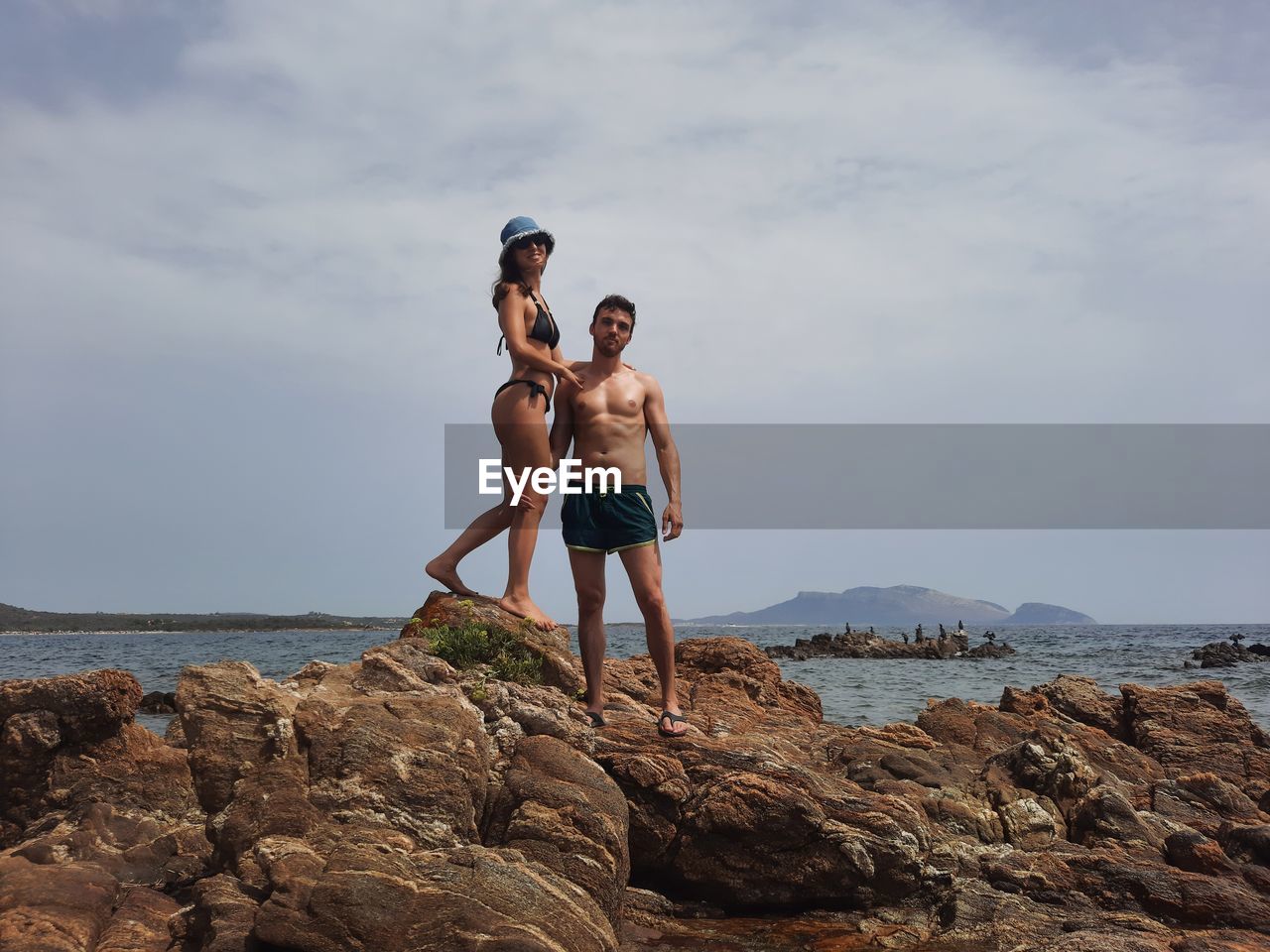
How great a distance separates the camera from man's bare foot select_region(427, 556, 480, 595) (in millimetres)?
9250

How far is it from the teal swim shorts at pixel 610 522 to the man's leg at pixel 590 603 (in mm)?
100

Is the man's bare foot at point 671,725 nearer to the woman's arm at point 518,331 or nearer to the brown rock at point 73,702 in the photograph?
the woman's arm at point 518,331

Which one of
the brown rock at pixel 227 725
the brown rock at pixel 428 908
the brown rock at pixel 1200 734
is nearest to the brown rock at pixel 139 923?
the brown rock at pixel 227 725

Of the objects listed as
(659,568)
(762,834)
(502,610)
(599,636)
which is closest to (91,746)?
(502,610)

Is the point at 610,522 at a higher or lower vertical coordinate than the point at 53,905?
higher

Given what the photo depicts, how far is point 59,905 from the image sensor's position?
17.8ft

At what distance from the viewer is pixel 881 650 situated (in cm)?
5756

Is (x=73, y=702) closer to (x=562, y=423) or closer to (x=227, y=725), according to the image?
(x=227, y=725)

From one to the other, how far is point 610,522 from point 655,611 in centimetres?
79

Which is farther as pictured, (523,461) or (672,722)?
(523,461)

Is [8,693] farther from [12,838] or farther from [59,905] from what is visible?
[59,905]

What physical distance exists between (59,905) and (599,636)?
4.03 m

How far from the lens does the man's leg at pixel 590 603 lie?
790 cm

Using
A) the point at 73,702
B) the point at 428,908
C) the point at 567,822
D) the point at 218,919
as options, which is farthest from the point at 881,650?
the point at 218,919
